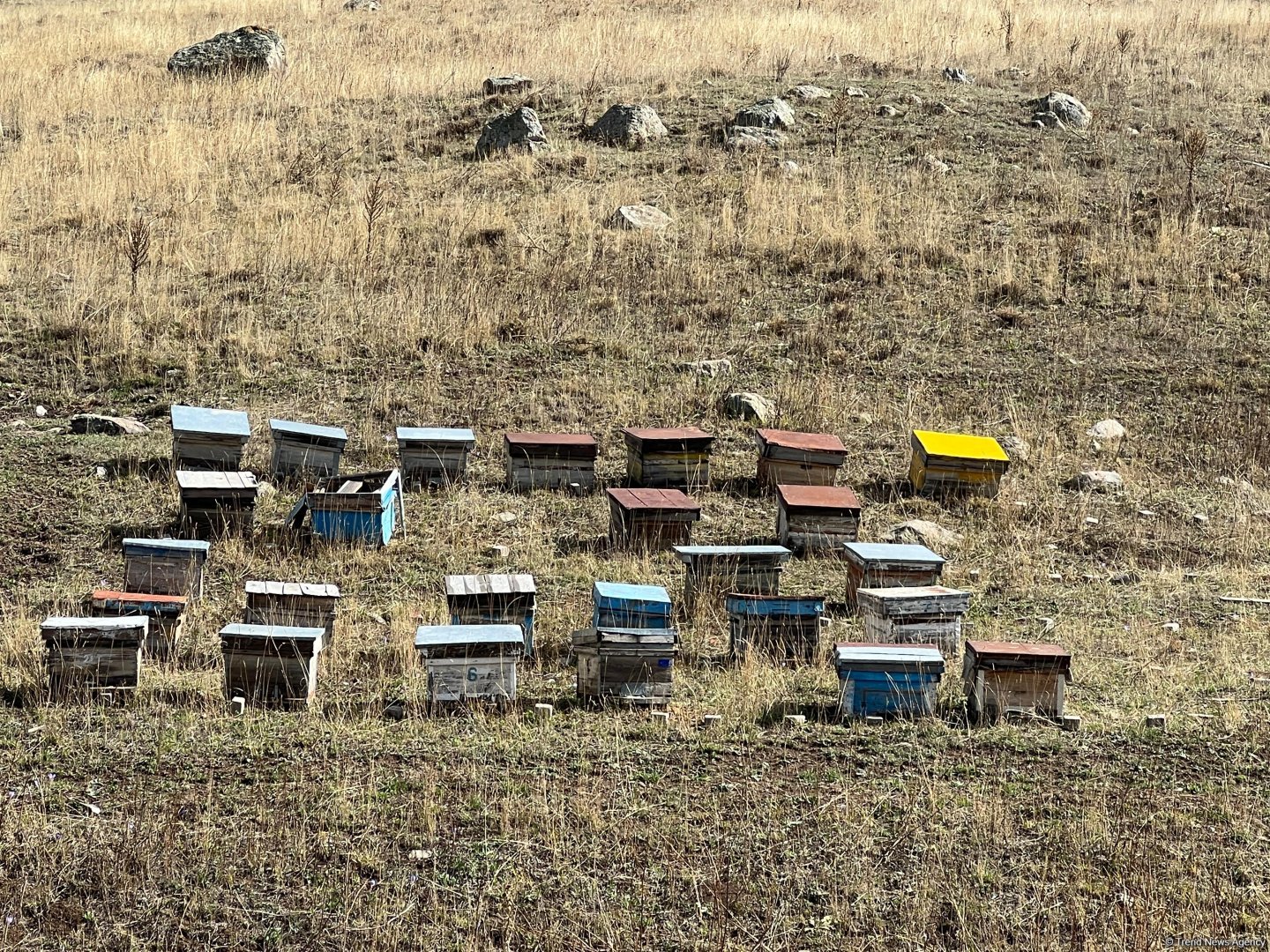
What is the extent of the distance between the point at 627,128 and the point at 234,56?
8.30 metres

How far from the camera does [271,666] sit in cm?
714

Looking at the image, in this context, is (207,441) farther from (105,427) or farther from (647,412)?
(647,412)

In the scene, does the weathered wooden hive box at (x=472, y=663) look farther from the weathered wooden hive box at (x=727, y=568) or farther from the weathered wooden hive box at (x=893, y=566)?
the weathered wooden hive box at (x=893, y=566)

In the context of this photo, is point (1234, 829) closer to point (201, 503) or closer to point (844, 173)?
point (201, 503)

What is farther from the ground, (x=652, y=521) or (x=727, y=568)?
(x=727, y=568)

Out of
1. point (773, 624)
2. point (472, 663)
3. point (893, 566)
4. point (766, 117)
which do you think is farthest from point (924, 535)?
point (766, 117)

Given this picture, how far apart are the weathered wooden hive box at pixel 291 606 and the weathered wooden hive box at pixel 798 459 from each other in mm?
4623

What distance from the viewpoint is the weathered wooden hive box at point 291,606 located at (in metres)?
7.90

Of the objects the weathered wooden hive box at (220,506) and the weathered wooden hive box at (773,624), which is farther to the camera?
the weathered wooden hive box at (220,506)

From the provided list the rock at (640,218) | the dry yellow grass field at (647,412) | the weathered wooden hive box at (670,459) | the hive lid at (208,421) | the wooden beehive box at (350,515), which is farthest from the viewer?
the rock at (640,218)

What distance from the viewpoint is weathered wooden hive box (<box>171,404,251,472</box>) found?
10.9 m

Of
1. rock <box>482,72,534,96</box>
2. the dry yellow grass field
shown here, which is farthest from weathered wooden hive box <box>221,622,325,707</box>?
rock <box>482,72,534,96</box>

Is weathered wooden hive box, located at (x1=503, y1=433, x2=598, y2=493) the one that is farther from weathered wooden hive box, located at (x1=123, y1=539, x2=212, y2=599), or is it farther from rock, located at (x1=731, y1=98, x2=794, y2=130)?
rock, located at (x1=731, y1=98, x2=794, y2=130)

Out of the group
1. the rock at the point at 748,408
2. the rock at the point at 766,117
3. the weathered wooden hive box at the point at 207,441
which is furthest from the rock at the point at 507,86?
the weathered wooden hive box at the point at 207,441
